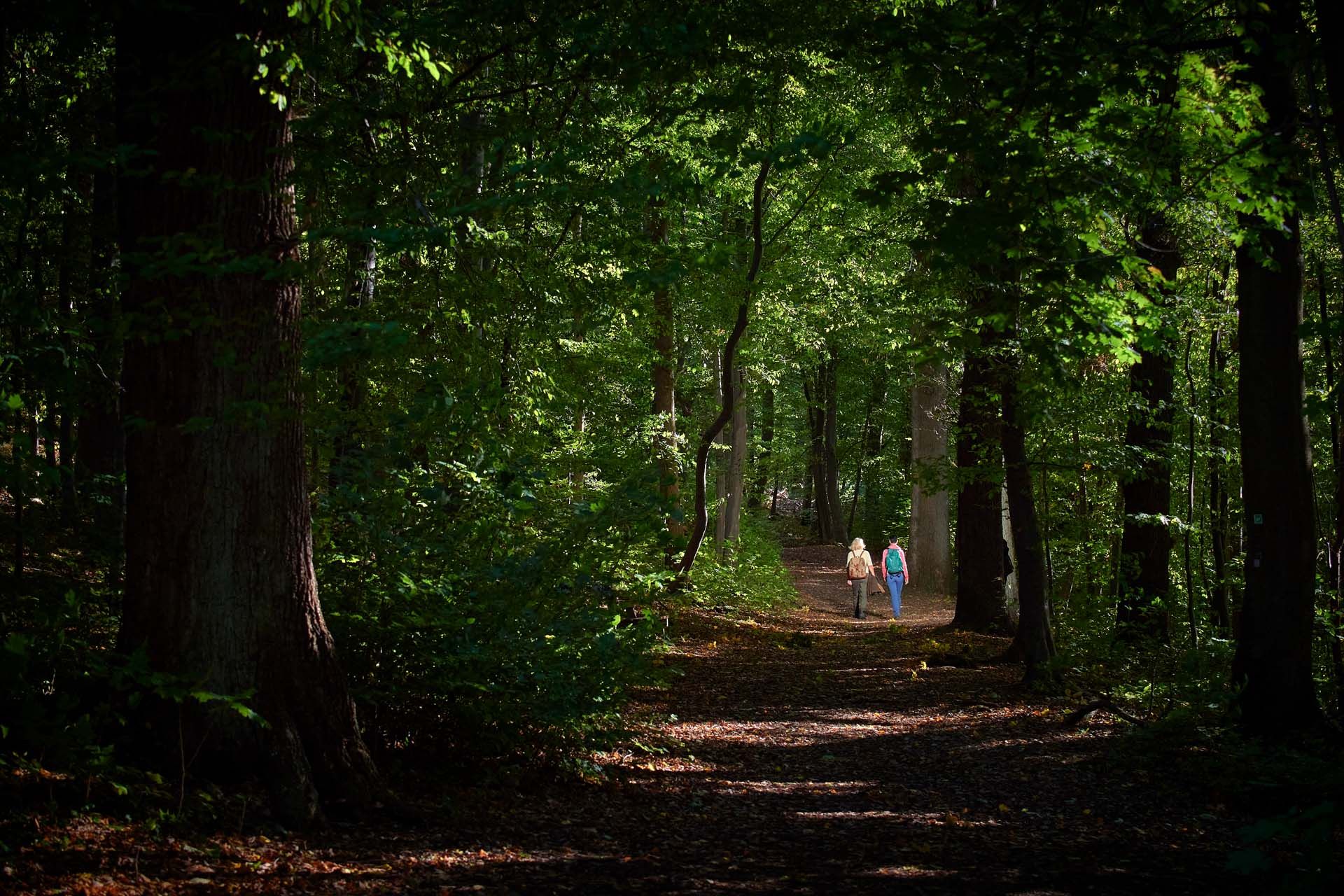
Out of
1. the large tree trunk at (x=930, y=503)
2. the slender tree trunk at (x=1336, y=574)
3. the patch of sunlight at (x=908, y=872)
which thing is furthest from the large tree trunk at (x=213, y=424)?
the large tree trunk at (x=930, y=503)

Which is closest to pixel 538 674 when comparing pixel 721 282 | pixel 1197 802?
pixel 1197 802

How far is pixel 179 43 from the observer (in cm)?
500

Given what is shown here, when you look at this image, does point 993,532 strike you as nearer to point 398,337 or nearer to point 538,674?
point 538,674

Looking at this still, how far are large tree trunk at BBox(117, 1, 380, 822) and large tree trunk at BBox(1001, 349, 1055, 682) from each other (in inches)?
316

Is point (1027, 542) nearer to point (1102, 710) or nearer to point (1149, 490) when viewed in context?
point (1102, 710)

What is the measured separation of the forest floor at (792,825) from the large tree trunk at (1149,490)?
77.5 inches

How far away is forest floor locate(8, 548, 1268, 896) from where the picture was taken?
4.46 metres

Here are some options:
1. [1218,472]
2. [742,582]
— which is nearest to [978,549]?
[1218,472]

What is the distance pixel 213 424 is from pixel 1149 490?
10.9 meters

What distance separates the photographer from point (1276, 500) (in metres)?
8.13

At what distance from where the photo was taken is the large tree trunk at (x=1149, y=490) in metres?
10.9

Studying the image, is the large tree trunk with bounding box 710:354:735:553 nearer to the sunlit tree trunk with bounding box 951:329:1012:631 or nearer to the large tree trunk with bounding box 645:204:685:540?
the large tree trunk with bounding box 645:204:685:540

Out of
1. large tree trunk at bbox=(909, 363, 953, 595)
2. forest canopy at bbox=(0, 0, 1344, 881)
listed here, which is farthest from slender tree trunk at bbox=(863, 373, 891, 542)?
forest canopy at bbox=(0, 0, 1344, 881)

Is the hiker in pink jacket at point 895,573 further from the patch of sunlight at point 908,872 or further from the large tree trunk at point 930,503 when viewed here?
the patch of sunlight at point 908,872
